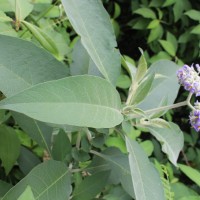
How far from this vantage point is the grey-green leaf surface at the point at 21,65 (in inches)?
35.7

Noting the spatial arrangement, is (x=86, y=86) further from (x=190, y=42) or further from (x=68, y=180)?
(x=190, y=42)

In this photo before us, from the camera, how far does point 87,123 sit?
0.78 meters

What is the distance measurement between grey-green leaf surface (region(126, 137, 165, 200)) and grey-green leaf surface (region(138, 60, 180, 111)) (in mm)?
237

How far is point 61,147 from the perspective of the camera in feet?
3.72

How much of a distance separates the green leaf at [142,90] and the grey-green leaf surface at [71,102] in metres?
0.12

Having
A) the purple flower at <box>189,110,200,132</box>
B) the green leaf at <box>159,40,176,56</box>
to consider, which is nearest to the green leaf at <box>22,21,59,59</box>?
the purple flower at <box>189,110,200,132</box>

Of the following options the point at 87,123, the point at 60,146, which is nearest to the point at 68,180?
the point at 60,146

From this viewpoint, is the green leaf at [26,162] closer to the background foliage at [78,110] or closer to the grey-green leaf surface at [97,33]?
the background foliage at [78,110]

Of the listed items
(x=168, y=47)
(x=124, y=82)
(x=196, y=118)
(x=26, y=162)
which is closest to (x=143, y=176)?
(x=196, y=118)

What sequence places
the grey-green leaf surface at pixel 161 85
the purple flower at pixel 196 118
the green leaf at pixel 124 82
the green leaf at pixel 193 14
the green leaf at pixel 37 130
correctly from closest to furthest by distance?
the purple flower at pixel 196 118
the green leaf at pixel 37 130
the grey-green leaf surface at pixel 161 85
the green leaf at pixel 124 82
the green leaf at pixel 193 14

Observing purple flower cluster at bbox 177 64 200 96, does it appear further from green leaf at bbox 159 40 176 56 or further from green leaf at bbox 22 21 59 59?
green leaf at bbox 159 40 176 56

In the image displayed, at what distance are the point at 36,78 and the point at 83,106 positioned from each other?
0.20 metres

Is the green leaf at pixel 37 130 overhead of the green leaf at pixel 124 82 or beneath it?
overhead

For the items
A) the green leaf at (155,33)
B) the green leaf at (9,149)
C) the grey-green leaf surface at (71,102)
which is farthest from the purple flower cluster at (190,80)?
the green leaf at (155,33)
